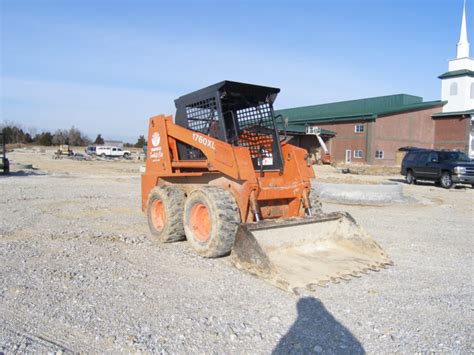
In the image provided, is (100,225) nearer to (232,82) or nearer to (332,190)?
(232,82)

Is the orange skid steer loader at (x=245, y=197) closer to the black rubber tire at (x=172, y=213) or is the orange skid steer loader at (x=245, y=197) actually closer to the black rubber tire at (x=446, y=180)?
the black rubber tire at (x=172, y=213)

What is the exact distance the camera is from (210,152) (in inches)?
243

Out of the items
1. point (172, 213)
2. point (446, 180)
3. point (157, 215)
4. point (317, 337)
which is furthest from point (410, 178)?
point (317, 337)

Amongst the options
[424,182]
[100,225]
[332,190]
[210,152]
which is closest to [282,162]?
[210,152]

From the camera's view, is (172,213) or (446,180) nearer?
(172,213)

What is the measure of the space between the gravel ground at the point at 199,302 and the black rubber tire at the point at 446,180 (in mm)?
12446

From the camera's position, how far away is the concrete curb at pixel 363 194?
41.5 feet

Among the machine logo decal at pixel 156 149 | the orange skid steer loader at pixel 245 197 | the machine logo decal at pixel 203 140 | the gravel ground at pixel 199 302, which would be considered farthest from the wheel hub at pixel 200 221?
the machine logo decal at pixel 156 149

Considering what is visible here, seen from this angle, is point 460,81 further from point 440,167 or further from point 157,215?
point 157,215

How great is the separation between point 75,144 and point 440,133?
8790 cm

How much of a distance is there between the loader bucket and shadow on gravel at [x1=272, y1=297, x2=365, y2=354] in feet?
1.84

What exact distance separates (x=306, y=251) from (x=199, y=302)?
2.04 m

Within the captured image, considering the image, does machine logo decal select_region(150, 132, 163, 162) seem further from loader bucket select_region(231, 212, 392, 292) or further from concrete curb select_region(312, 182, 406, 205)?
concrete curb select_region(312, 182, 406, 205)

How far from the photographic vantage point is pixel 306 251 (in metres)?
5.84
